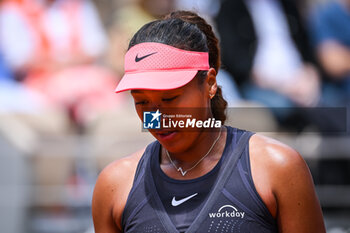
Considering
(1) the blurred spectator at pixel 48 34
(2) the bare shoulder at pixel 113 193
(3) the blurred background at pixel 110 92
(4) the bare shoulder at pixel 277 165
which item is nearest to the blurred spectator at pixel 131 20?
(3) the blurred background at pixel 110 92

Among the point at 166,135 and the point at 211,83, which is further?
the point at 211,83

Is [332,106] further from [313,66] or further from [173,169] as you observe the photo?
[173,169]

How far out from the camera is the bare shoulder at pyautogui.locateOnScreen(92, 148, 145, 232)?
2.69m

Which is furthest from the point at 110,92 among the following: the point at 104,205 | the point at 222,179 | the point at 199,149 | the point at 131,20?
the point at 222,179

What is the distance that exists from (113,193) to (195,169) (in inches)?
15.1

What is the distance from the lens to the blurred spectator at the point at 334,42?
20.0 feet

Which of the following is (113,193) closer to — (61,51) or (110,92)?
(110,92)

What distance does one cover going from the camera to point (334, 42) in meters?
6.32

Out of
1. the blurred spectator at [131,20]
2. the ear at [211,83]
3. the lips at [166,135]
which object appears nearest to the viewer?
the lips at [166,135]

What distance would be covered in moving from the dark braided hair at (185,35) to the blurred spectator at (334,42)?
353 centimetres

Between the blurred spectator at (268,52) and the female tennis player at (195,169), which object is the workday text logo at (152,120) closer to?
the female tennis player at (195,169)

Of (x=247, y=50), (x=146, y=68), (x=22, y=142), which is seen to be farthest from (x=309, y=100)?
(x=146, y=68)

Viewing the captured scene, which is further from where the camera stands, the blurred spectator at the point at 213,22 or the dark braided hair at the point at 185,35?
the blurred spectator at the point at 213,22

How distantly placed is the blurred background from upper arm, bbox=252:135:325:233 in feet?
8.87
